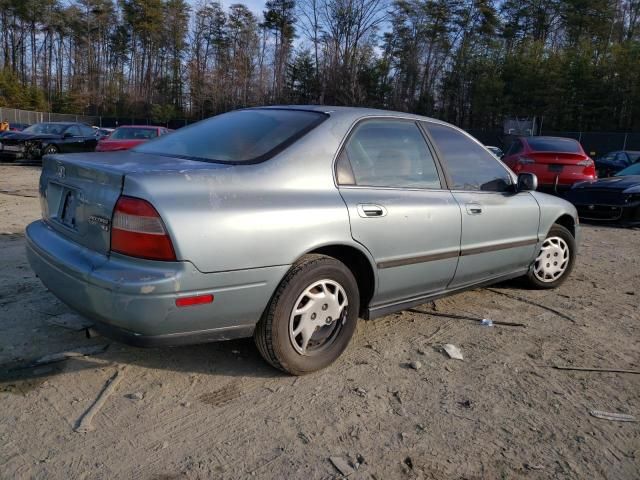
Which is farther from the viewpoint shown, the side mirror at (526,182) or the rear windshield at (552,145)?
the rear windshield at (552,145)

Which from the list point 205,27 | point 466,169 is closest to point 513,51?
point 205,27

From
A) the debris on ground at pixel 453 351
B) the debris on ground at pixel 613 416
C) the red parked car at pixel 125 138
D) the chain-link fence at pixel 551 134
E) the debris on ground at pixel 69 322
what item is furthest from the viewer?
the chain-link fence at pixel 551 134

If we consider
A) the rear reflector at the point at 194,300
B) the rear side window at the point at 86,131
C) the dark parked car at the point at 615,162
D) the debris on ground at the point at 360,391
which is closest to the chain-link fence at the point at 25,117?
the rear side window at the point at 86,131

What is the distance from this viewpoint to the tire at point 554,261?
478 centimetres

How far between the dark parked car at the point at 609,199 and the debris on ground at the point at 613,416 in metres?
6.90

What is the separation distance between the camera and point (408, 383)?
118 inches

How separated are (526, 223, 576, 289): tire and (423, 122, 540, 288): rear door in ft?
1.23

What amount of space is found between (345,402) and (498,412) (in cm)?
79

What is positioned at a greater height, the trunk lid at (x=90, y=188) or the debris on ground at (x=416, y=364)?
the trunk lid at (x=90, y=188)

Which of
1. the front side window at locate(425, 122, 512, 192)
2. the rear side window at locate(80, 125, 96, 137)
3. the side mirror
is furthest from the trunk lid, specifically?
the rear side window at locate(80, 125, 96, 137)

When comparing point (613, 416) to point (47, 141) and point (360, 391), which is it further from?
point (47, 141)

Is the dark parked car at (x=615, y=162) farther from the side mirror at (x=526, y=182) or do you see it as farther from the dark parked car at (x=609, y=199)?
the side mirror at (x=526, y=182)

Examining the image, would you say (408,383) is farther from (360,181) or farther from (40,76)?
(40,76)

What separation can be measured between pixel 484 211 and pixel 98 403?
285cm
